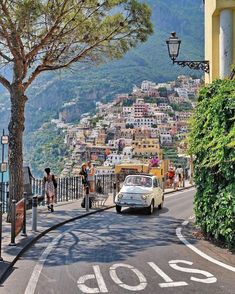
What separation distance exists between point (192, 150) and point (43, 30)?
6.77 metres

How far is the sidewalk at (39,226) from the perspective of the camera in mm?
8948

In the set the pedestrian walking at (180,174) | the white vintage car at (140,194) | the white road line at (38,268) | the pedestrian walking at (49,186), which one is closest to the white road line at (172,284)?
the white road line at (38,268)

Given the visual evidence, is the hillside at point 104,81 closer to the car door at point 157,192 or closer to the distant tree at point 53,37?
the car door at point 157,192

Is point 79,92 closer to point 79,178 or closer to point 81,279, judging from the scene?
point 79,178

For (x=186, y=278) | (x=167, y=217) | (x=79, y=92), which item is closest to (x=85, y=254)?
(x=186, y=278)

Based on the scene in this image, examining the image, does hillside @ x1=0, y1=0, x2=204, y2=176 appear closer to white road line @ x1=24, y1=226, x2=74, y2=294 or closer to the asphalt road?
the asphalt road

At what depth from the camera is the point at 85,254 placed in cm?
964

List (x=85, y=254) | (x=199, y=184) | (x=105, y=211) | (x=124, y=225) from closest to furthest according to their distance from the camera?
1. (x=85, y=254)
2. (x=199, y=184)
3. (x=124, y=225)
4. (x=105, y=211)

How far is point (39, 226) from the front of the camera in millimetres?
13297

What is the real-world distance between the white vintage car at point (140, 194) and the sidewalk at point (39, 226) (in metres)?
1.20

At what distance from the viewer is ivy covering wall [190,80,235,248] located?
9469 mm

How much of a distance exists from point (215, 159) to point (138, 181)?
9.07 m

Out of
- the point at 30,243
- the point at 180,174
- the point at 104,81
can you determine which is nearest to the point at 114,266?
the point at 30,243

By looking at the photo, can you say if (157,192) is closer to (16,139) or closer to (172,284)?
(16,139)
